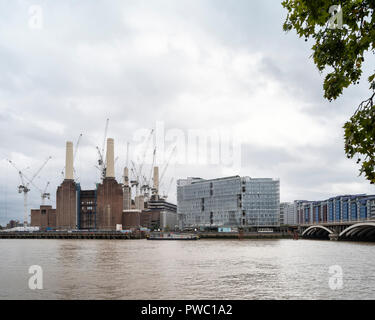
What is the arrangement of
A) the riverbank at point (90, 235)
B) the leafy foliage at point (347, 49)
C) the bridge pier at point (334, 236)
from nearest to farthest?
the leafy foliage at point (347, 49), the bridge pier at point (334, 236), the riverbank at point (90, 235)

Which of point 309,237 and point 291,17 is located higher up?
point 291,17

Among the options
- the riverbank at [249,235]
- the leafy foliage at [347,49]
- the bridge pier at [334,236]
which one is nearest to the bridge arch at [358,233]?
the bridge pier at [334,236]

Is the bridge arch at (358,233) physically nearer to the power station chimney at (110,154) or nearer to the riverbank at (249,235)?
the riverbank at (249,235)

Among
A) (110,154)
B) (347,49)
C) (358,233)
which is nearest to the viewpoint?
(347,49)

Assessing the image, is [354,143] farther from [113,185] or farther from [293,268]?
[113,185]

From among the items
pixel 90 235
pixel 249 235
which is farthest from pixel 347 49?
pixel 90 235

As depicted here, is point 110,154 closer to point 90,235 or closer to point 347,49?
point 90,235

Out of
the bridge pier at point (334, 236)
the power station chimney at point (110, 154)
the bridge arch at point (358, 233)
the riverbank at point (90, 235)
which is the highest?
the power station chimney at point (110, 154)

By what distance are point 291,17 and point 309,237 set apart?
17186 centimetres

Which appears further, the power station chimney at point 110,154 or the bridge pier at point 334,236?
the power station chimney at point 110,154
